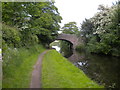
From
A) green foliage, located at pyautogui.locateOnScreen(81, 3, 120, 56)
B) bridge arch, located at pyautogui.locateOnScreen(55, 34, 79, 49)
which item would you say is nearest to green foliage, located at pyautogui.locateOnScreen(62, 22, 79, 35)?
bridge arch, located at pyautogui.locateOnScreen(55, 34, 79, 49)

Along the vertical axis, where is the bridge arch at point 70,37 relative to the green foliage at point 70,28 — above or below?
below

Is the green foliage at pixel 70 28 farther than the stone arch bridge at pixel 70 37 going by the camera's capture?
Yes

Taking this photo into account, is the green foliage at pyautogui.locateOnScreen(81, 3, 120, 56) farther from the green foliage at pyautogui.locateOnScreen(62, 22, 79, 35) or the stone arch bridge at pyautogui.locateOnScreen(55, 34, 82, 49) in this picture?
the green foliage at pyautogui.locateOnScreen(62, 22, 79, 35)

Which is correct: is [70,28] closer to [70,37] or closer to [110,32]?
[70,37]

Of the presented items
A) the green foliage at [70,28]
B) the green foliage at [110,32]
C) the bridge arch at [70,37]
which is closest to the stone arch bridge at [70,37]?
the bridge arch at [70,37]

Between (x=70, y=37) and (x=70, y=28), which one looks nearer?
(x=70, y=37)

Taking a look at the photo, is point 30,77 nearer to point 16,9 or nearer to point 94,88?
point 94,88

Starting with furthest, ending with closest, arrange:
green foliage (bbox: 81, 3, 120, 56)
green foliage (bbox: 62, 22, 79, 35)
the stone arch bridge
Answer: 1. green foliage (bbox: 62, 22, 79, 35)
2. the stone arch bridge
3. green foliage (bbox: 81, 3, 120, 56)

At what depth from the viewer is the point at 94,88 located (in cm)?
679

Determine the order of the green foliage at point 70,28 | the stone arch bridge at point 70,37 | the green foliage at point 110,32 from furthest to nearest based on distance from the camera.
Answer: the green foliage at point 70,28
the stone arch bridge at point 70,37
the green foliage at point 110,32

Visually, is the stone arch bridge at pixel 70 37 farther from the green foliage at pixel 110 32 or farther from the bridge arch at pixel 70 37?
the green foliage at pixel 110 32

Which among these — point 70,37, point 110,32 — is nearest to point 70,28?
point 70,37

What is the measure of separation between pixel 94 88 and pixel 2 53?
5272 mm

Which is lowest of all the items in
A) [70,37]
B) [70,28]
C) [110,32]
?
[110,32]
